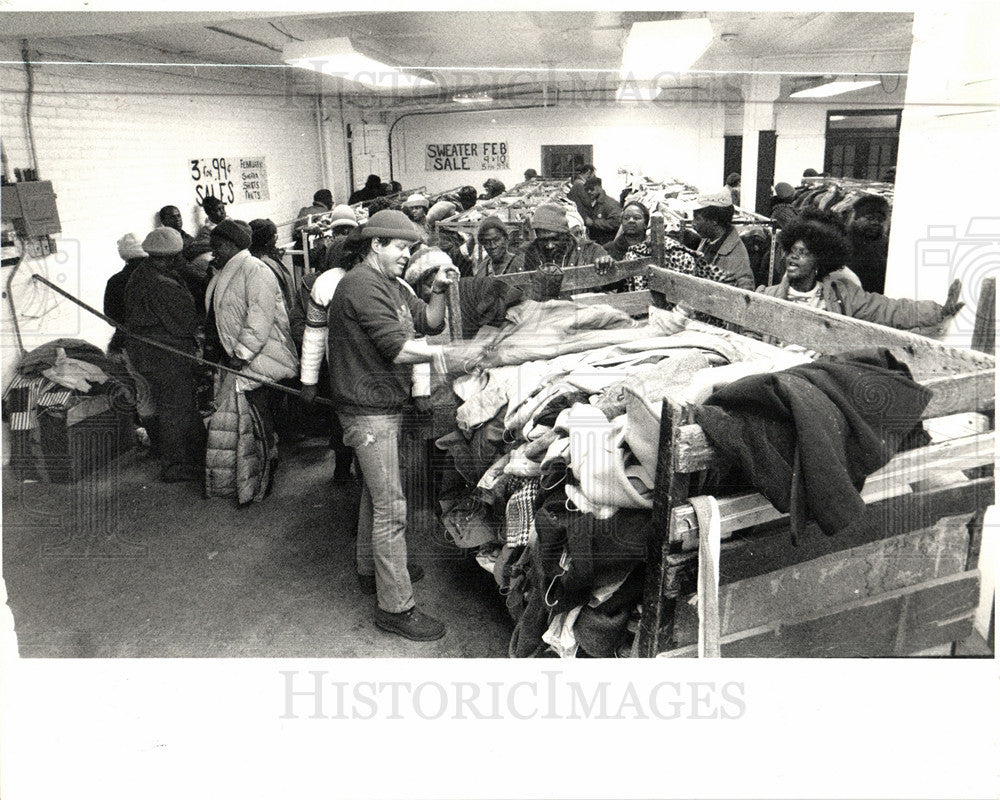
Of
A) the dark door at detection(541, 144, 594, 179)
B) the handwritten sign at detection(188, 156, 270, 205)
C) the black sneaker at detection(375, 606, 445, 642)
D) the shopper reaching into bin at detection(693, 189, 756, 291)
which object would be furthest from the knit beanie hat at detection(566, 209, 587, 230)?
the black sneaker at detection(375, 606, 445, 642)

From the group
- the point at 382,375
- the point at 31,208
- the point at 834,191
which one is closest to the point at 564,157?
the point at 382,375

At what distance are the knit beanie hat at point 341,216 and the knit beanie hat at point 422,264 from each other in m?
0.35

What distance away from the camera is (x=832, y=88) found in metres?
2.80

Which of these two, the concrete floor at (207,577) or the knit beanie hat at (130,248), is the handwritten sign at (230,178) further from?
the concrete floor at (207,577)

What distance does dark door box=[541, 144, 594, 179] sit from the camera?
298 cm

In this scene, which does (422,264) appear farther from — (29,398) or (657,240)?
(29,398)

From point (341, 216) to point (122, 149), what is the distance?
4.09ft

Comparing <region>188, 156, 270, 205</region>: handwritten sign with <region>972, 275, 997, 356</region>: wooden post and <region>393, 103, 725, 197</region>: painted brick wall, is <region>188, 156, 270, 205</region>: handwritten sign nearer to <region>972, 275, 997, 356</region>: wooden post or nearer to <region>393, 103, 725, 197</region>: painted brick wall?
<region>393, 103, 725, 197</region>: painted brick wall

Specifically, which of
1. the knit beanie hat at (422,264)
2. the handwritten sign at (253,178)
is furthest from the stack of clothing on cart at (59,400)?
the knit beanie hat at (422,264)

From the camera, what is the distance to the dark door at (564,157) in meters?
2.98

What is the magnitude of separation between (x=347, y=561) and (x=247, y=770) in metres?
1.61

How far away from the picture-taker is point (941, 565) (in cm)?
210

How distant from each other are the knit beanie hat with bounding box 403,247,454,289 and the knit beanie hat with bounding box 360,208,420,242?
31.6 inches

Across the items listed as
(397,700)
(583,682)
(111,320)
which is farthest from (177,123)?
(583,682)
